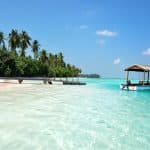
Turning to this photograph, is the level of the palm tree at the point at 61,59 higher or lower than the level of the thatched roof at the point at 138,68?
higher

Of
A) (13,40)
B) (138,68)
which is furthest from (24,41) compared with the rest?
(138,68)

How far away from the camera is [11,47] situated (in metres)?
58.6

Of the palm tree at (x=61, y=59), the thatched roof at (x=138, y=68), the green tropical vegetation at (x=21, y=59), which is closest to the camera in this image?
the thatched roof at (x=138, y=68)

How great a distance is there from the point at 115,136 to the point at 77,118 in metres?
3.20

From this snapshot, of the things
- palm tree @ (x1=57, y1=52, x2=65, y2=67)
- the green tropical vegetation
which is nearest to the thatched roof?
the green tropical vegetation

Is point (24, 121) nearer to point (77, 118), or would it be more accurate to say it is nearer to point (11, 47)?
point (77, 118)

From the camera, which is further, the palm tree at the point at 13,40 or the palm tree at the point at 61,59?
the palm tree at the point at 61,59

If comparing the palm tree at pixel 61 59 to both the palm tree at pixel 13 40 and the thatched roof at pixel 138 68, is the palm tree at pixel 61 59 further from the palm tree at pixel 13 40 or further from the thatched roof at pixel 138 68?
the thatched roof at pixel 138 68

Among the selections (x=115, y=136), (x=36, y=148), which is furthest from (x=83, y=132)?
(x=36, y=148)

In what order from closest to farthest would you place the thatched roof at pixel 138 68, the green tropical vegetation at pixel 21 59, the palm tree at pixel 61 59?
the thatched roof at pixel 138 68
the green tropical vegetation at pixel 21 59
the palm tree at pixel 61 59

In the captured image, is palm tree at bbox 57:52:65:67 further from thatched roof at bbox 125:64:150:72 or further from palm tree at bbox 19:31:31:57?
thatched roof at bbox 125:64:150:72

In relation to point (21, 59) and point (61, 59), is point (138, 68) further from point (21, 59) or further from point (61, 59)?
point (61, 59)

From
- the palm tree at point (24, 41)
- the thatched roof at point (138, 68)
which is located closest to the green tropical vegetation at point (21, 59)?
the palm tree at point (24, 41)

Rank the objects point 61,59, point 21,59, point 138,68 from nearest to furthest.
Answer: point 138,68
point 21,59
point 61,59
